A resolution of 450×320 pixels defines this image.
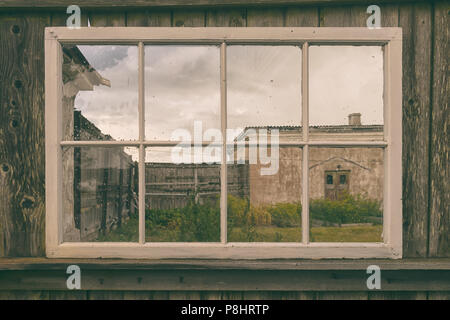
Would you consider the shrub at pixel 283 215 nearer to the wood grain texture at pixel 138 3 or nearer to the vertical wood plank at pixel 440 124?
the vertical wood plank at pixel 440 124

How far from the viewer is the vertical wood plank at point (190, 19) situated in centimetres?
132

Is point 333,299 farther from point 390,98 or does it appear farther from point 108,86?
point 108,86

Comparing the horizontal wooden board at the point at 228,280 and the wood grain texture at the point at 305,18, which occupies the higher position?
the wood grain texture at the point at 305,18

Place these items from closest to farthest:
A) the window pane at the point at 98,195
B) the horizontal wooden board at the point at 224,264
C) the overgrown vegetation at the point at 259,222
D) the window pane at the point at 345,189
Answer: the horizontal wooden board at the point at 224,264 → the window pane at the point at 98,195 → the overgrown vegetation at the point at 259,222 → the window pane at the point at 345,189

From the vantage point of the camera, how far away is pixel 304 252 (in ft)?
4.21

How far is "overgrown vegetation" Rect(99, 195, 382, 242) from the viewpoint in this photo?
1737mm

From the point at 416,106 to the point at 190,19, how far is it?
1127mm

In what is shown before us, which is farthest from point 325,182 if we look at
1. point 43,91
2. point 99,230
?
point 43,91

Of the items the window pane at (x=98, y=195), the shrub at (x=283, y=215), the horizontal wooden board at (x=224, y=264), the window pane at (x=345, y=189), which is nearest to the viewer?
the horizontal wooden board at (x=224, y=264)

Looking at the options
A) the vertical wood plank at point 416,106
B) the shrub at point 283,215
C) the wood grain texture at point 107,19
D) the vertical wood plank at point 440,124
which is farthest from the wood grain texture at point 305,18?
the shrub at point 283,215

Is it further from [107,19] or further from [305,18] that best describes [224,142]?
[107,19]

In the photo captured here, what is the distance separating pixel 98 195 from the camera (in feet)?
8.27

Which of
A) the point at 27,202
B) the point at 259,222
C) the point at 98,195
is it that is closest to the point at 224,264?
the point at 27,202
